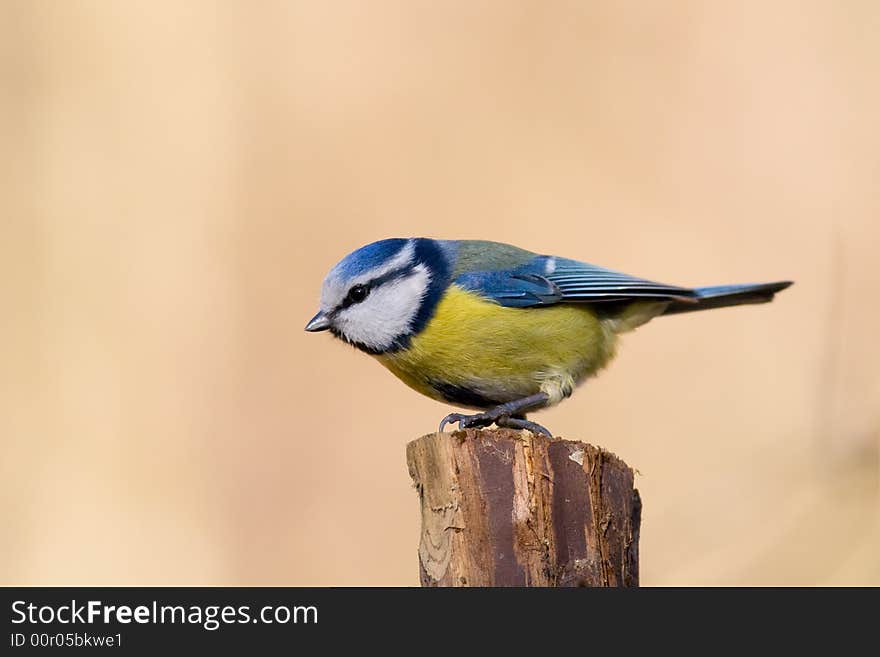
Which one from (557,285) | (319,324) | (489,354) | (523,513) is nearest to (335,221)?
(319,324)

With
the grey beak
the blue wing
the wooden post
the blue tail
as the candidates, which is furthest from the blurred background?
the wooden post

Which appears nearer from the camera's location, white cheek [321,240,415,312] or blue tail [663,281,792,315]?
white cheek [321,240,415,312]

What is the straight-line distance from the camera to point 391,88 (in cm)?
570

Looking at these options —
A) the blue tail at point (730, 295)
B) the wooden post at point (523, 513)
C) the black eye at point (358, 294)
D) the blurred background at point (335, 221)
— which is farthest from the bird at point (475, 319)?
the blurred background at point (335, 221)

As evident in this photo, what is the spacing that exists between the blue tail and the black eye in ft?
4.01

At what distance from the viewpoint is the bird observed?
360 cm

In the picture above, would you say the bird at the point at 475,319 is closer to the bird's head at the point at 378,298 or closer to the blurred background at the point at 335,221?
the bird's head at the point at 378,298

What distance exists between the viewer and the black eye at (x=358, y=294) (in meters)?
3.68

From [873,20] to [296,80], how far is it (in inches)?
117

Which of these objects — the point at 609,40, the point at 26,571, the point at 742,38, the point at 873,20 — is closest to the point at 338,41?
the point at 609,40

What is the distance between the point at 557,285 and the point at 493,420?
542 mm

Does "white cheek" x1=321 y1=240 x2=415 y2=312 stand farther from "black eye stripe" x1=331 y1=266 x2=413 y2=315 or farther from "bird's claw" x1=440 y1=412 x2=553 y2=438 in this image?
"bird's claw" x1=440 y1=412 x2=553 y2=438

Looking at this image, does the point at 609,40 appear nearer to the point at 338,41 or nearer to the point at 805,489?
the point at 338,41
